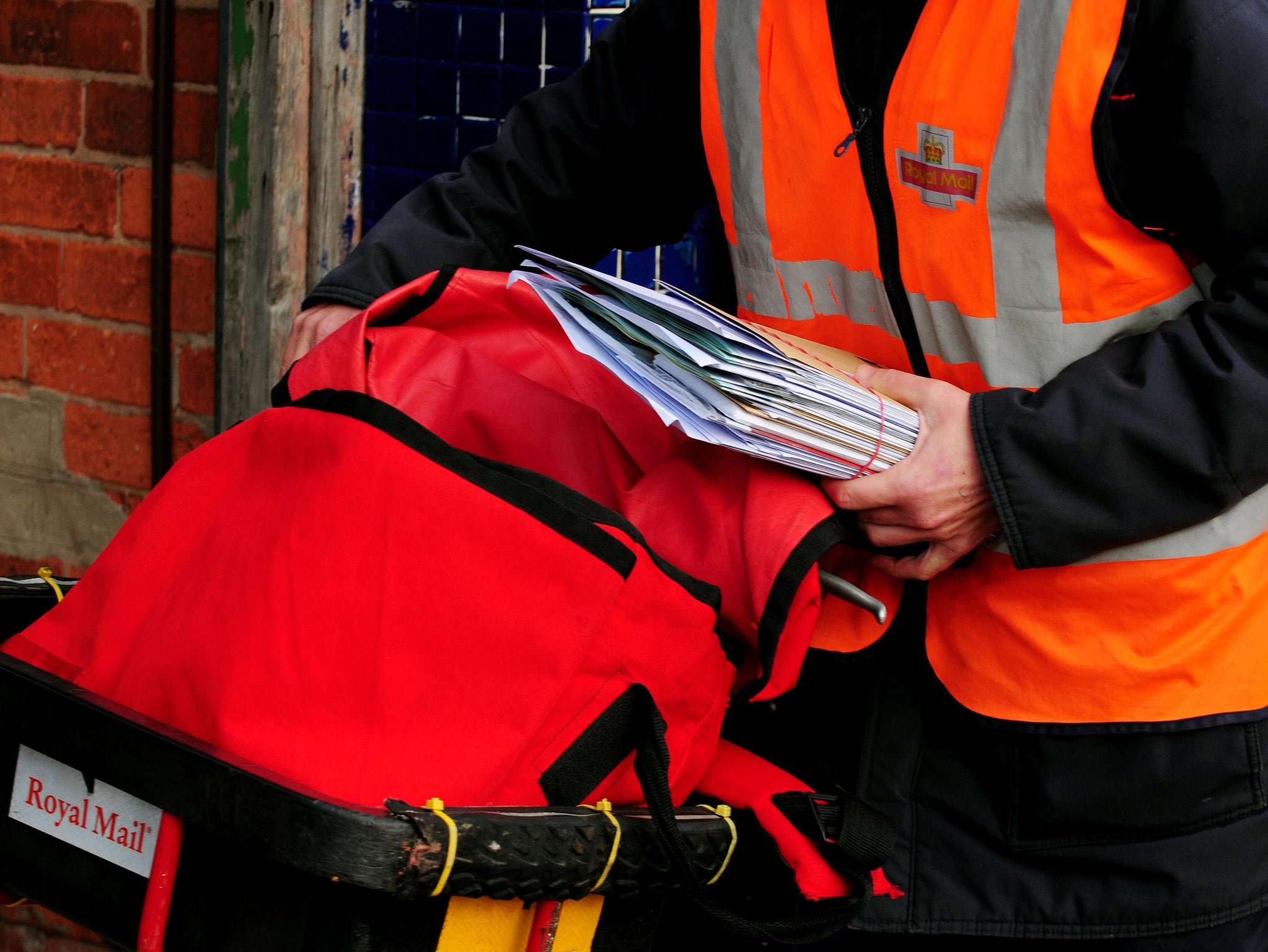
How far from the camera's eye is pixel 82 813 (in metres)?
0.90

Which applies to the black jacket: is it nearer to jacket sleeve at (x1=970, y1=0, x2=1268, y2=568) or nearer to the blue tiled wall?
jacket sleeve at (x1=970, y1=0, x2=1268, y2=568)


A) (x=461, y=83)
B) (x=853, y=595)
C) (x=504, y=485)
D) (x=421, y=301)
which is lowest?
(x=853, y=595)

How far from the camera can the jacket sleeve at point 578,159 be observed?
4.56 feet

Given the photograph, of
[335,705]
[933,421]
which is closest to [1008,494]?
[933,421]

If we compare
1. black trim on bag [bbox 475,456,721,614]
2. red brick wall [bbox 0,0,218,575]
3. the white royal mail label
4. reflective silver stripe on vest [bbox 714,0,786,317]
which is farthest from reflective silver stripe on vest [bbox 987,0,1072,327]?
red brick wall [bbox 0,0,218,575]

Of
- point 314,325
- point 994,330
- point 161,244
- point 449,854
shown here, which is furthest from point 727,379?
point 161,244

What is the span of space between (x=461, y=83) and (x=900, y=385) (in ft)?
4.24

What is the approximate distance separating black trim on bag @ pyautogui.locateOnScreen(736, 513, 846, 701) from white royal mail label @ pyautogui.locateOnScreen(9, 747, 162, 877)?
46cm

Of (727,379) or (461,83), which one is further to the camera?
A: (461,83)

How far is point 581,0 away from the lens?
200cm

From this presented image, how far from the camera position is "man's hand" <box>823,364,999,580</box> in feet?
3.35

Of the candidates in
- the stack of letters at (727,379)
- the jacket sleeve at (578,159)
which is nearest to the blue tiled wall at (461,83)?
the jacket sleeve at (578,159)

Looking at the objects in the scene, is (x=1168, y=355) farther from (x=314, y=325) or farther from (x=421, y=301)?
(x=314, y=325)

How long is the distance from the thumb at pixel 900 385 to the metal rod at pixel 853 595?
6.4 inches
